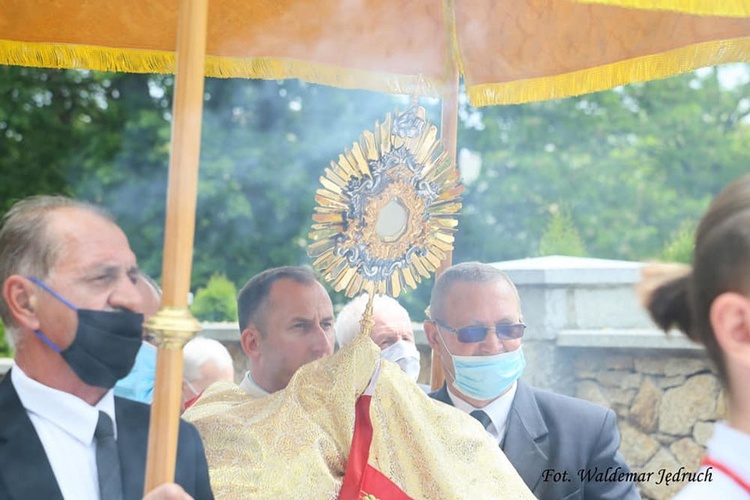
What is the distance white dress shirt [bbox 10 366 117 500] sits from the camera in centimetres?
227

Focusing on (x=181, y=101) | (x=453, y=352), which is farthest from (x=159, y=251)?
(x=181, y=101)

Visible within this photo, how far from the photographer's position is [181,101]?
216cm

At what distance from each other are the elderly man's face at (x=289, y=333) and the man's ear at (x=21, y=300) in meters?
1.21

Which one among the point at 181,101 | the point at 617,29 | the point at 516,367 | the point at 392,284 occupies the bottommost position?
the point at 516,367

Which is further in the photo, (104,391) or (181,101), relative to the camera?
(104,391)

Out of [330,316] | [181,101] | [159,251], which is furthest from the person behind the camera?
[159,251]

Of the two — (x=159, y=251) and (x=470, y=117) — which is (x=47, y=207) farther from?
(x=470, y=117)

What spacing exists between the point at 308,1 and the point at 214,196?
17.8 ft

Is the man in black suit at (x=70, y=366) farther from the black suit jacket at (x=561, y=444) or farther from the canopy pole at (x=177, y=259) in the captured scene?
the black suit jacket at (x=561, y=444)

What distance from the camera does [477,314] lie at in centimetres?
365

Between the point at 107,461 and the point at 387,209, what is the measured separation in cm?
105

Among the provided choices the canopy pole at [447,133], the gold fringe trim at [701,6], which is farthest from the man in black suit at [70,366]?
the canopy pole at [447,133]

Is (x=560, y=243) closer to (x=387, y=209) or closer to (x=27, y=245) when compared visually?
(x=387, y=209)

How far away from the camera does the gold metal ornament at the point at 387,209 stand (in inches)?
109
